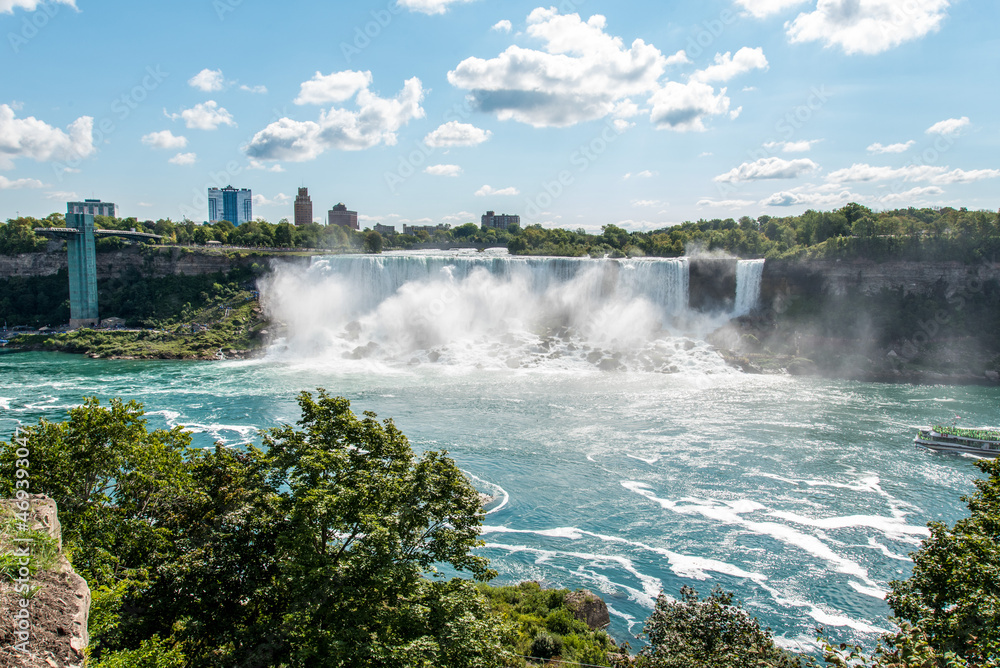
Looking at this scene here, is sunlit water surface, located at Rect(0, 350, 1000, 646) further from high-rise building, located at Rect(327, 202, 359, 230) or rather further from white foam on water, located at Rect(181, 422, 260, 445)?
high-rise building, located at Rect(327, 202, 359, 230)

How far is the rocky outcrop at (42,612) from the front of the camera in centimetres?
517

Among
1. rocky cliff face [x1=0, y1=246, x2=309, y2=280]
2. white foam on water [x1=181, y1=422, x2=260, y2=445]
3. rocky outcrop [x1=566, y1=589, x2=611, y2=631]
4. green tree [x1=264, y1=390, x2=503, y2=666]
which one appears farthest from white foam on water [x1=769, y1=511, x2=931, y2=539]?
rocky cliff face [x1=0, y1=246, x2=309, y2=280]

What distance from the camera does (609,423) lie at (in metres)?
29.7

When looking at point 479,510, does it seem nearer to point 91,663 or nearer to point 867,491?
point 91,663

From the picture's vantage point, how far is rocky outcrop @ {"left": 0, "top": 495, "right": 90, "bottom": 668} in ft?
17.0

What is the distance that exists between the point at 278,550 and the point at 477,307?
1750 inches

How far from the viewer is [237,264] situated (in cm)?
6159

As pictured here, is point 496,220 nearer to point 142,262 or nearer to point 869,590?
point 142,262

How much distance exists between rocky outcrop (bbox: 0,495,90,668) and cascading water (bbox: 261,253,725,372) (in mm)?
39539

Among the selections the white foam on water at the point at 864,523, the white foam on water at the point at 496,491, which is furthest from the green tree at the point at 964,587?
the white foam on water at the point at 496,491

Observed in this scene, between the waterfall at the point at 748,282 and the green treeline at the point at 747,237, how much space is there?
2343mm

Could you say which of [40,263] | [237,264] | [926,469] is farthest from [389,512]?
[40,263]

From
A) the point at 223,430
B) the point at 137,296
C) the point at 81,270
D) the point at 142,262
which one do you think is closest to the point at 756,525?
the point at 223,430

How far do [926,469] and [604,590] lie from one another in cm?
1627
